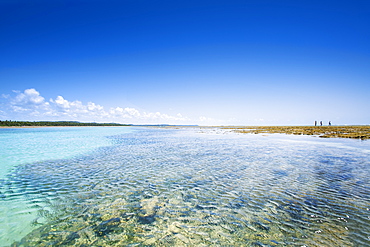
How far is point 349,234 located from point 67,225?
8.77 metres

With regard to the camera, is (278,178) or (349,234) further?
(278,178)

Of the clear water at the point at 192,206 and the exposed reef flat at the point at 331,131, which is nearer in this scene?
the clear water at the point at 192,206

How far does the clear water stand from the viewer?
5543mm

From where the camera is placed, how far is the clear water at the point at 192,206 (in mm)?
5543

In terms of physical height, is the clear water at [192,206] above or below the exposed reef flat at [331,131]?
below

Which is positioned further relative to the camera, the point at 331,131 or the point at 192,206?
the point at 331,131

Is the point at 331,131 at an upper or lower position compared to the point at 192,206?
upper

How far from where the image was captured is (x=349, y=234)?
18.3 ft

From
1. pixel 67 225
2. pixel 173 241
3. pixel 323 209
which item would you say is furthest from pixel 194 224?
pixel 323 209

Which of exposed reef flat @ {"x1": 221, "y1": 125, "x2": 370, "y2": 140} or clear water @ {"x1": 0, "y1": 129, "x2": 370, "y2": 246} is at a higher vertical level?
exposed reef flat @ {"x1": 221, "y1": 125, "x2": 370, "y2": 140}

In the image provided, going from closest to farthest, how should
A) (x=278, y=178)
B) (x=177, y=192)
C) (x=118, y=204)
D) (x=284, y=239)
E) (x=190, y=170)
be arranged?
(x=284, y=239)
(x=118, y=204)
(x=177, y=192)
(x=278, y=178)
(x=190, y=170)

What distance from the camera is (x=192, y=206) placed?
7773 mm

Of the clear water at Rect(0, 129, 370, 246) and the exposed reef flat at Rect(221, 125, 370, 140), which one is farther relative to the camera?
the exposed reef flat at Rect(221, 125, 370, 140)

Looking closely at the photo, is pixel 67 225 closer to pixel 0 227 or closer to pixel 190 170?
pixel 0 227
